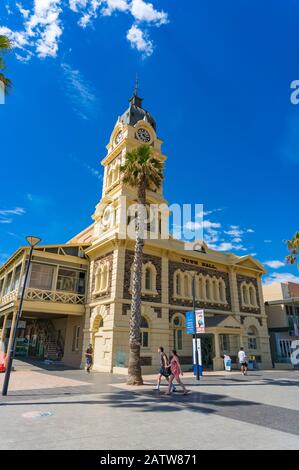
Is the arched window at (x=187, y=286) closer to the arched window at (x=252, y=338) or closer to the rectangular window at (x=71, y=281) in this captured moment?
the arched window at (x=252, y=338)

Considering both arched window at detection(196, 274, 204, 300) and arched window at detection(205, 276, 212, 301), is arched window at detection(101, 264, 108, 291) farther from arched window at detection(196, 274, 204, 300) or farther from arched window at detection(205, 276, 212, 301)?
arched window at detection(205, 276, 212, 301)

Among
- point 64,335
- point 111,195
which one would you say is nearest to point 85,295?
point 64,335

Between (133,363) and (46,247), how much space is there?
13909 millimetres

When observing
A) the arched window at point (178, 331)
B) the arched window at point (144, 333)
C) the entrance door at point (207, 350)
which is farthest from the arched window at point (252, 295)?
the arched window at point (144, 333)

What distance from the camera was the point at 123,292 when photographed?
21844 mm

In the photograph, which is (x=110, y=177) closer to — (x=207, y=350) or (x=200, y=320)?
(x=200, y=320)

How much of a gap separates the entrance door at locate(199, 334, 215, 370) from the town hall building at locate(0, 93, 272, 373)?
8 cm

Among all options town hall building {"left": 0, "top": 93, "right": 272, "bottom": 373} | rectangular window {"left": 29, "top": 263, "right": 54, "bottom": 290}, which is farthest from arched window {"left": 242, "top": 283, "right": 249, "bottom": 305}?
rectangular window {"left": 29, "top": 263, "right": 54, "bottom": 290}

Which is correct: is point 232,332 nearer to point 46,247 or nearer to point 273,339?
point 273,339

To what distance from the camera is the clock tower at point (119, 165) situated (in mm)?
25078

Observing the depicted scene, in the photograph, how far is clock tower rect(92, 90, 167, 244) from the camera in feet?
82.3

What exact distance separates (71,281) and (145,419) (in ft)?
65.6

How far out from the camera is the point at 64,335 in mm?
27531

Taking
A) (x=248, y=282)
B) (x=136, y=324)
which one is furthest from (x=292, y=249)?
(x=136, y=324)
